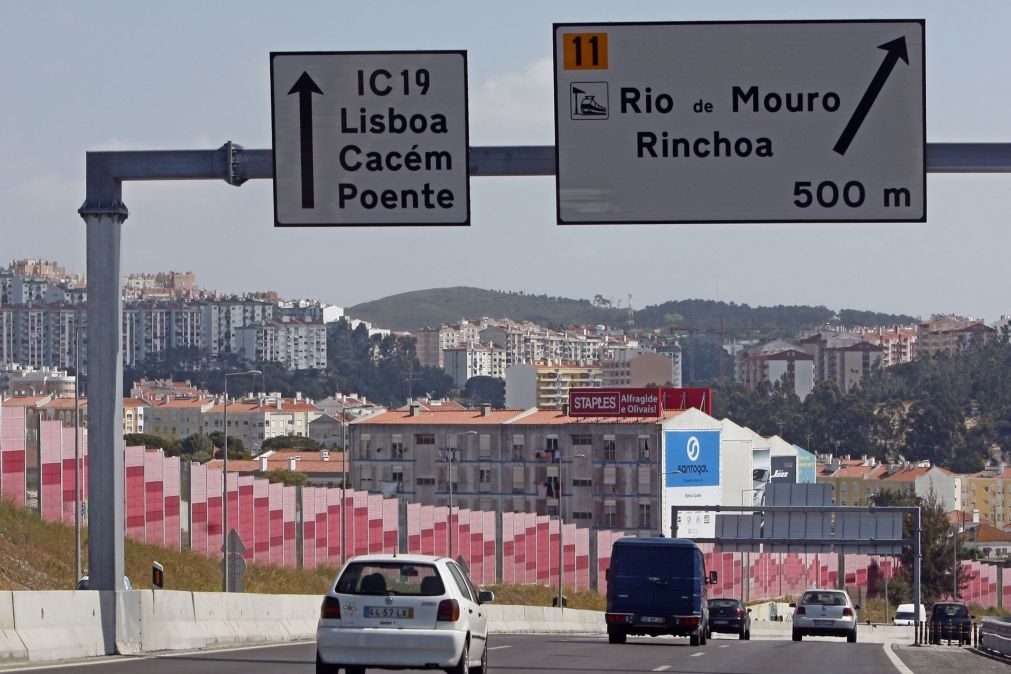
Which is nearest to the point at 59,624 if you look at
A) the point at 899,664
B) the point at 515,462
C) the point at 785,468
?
the point at 899,664

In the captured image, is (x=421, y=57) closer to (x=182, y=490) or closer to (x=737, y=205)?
(x=737, y=205)

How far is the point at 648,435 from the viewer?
139875 millimetres

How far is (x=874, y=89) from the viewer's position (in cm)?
1888

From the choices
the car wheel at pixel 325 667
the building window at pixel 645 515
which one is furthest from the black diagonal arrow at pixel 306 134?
the building window at pixel 645 515

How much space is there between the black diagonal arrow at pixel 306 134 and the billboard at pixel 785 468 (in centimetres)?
17419

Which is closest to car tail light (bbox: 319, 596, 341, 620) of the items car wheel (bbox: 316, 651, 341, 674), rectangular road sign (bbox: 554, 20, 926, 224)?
car wheel (bbox: 316, 651, 341, 674)

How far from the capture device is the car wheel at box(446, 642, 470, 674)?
1898 centimetres

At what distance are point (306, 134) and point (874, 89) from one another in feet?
20.9

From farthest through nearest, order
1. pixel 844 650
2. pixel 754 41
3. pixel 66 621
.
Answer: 1. pixel 844 650
2. pixel 66 621
3. pixel 754 41

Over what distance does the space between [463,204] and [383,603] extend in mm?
4525

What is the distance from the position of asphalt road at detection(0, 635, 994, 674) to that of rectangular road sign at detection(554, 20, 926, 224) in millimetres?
8131

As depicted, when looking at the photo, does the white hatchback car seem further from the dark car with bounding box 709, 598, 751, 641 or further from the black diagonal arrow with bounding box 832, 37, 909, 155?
the dark car with bounding box 709, 598, 751, 641

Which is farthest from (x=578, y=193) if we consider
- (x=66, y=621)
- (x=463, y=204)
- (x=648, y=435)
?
(x=648, y=435)

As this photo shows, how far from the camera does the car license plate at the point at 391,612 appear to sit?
61.7 feet
